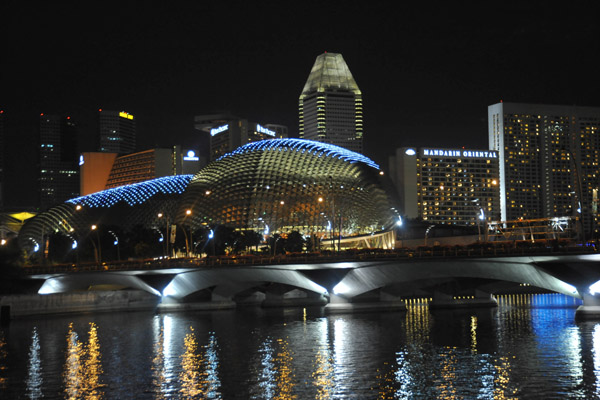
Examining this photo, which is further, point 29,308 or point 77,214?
point 77,214

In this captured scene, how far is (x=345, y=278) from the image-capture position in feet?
252

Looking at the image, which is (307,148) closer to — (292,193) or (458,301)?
(292,193)

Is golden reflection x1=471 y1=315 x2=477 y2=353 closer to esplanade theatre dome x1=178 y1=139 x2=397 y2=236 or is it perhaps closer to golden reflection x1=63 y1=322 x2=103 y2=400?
golden reflection x1=63 y1=322 x2=103 y2=400

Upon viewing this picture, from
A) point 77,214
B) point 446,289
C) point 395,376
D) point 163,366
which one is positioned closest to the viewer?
point 395,376

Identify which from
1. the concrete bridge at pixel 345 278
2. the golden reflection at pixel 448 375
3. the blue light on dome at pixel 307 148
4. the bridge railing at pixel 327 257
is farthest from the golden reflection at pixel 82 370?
the blue light on dome at pixel 307 148

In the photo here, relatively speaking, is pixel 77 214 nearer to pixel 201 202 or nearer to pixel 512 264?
pixel 201 202

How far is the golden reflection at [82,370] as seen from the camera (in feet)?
118

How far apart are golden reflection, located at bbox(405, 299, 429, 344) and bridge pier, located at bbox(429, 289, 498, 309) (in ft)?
4.88

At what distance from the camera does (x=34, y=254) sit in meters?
138

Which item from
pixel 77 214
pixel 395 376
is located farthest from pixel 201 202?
pixel 395 376

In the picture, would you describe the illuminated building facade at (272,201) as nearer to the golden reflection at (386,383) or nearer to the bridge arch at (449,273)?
the bridge arch at (449,273)

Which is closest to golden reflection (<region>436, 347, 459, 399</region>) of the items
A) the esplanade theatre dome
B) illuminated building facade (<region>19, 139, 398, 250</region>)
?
illuminated building facade (<region>19, 139, 398, 250</region>)

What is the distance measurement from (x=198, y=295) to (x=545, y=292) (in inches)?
2166

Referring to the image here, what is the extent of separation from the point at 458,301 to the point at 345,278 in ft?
62.2
